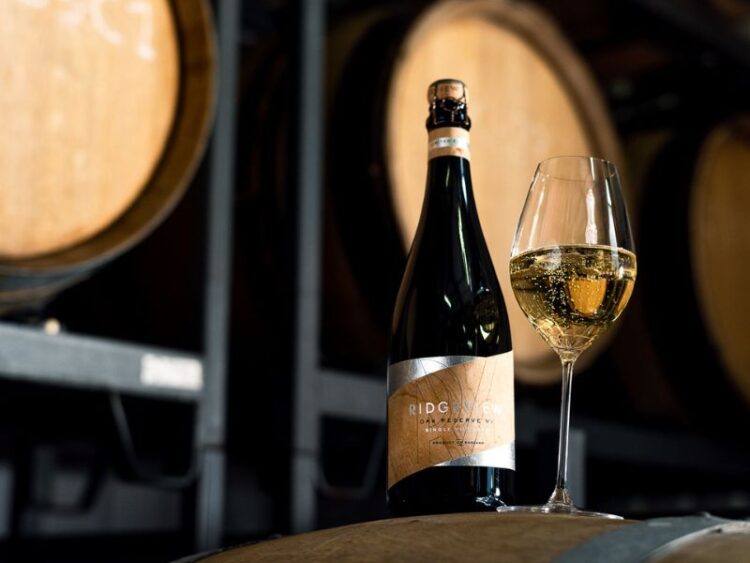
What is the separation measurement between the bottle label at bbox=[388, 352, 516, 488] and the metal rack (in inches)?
19.7

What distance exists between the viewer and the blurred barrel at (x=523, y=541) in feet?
1.72

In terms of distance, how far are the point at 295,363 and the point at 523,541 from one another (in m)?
0.90

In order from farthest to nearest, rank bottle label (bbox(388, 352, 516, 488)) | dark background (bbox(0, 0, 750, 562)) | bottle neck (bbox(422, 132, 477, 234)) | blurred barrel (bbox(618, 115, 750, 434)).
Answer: blurred barrel (bbox(618, 115, 750, 434)), dark background (bbox(0, 0, 750, 562)), bottle neck (bbox(422, 132, 477, 234)), bottle label (bbox(388, 352, 516, 488))

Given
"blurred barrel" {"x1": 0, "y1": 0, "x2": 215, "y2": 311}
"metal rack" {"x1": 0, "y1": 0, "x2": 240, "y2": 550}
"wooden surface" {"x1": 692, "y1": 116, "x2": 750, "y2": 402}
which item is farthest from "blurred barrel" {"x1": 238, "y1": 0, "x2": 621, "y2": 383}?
"wooden surface" {"x1": 692, "y1": 116, "x2": 750, "y2": 402}

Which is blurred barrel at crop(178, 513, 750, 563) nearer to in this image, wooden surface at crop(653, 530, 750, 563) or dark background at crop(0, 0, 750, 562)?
wooden surface at crop(653, 530, 750, 563)

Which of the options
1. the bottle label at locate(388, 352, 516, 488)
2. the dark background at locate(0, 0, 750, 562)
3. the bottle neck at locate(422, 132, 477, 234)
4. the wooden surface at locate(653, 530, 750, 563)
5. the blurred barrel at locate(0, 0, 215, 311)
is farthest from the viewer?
the dark background at locate(0, 0, 750, 562)

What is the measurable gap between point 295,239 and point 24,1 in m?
0.45

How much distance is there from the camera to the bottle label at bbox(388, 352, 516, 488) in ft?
2.43

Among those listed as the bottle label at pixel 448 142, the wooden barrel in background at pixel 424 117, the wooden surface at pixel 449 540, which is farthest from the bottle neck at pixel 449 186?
the wooden barrel in background at pixel 424 117

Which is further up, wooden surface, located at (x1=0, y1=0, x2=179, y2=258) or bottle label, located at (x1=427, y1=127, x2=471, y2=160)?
wooden surface, located at (x1=0, y1=0, x2=179, y2=258)

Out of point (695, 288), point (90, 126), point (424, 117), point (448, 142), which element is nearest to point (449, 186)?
point (448, 142)

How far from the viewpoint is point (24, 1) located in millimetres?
1155

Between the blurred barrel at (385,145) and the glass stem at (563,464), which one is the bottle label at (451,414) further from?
the blurred barrel at (385,145)

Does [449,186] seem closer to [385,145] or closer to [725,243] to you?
[385,145]
